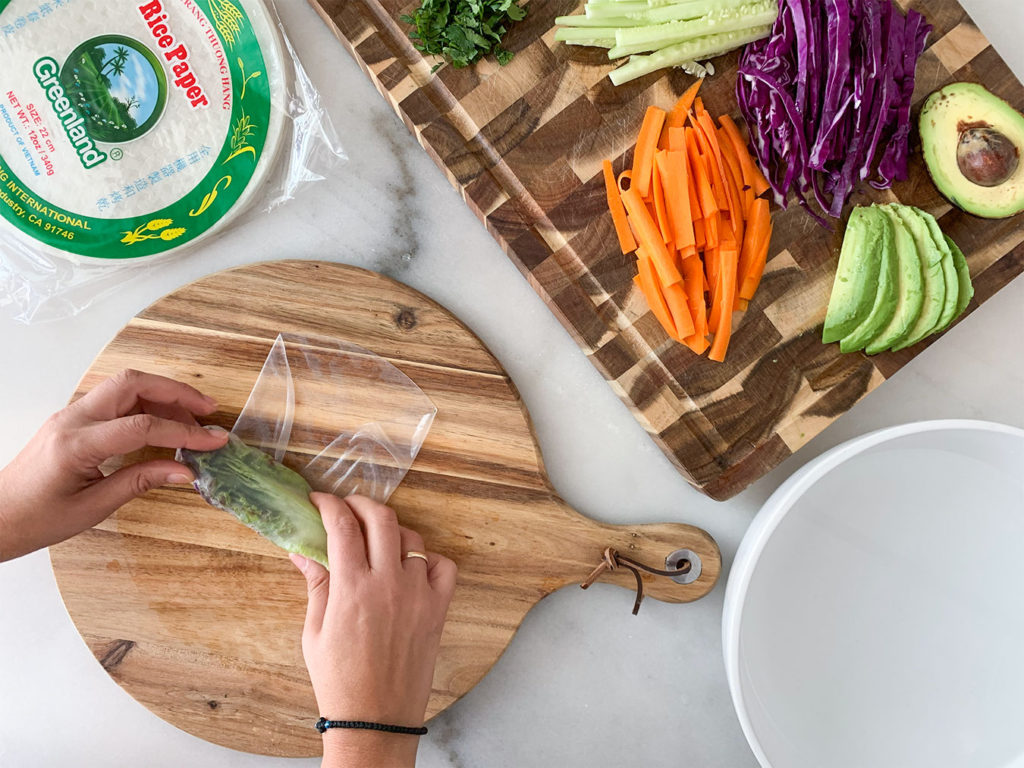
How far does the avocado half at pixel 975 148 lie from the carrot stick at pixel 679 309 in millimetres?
591

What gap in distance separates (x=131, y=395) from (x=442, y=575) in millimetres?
721

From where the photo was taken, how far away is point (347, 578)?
1.50m


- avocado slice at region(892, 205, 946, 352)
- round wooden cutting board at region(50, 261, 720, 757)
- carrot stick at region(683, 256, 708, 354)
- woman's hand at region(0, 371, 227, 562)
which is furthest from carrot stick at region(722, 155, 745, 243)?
woman's hand at region(0, 371, 227, 562)

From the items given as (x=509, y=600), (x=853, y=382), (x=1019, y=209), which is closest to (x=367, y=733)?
(x=509, y=600)

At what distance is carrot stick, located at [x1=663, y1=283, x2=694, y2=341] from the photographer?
5.29 feet

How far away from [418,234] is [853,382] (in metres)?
1.02

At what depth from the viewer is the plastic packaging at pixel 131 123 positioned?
1701 mm

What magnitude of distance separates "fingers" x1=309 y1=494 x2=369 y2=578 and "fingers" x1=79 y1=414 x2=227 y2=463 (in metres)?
0.29

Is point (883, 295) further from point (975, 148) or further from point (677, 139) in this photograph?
point (677, 139)

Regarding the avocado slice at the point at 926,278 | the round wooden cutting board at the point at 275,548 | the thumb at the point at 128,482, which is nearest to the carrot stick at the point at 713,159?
the avocado slice at the point at 926,278

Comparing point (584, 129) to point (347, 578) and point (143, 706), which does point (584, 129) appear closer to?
point (347, 578)

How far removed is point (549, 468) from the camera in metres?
1.82

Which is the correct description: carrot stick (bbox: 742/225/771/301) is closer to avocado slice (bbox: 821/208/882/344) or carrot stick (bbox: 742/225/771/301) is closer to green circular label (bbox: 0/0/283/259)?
avocado slice (bbox: 821/208/882/344)

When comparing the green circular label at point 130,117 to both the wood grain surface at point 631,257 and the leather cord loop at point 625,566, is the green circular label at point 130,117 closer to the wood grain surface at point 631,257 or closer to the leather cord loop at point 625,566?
the wood grain surface at point 631,257
